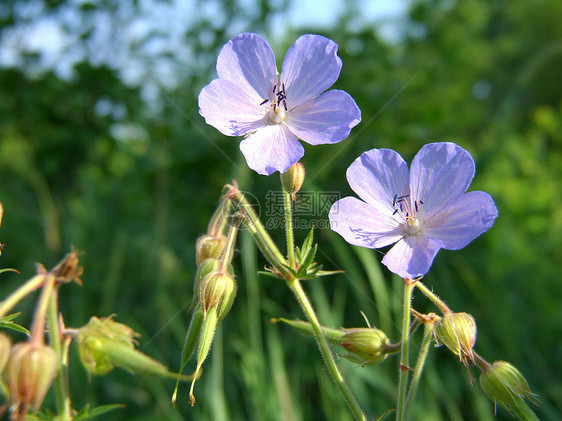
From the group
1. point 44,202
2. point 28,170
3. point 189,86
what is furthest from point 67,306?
point 189,86

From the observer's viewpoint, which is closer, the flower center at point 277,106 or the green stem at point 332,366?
the green stem at point 332,366

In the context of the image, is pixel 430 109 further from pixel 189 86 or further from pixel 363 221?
pixel 363 221

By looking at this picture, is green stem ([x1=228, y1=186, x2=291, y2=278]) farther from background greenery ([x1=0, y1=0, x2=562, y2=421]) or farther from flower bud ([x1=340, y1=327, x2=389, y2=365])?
background greenery ([x1=0, y1=0, x2=562, y2=421])

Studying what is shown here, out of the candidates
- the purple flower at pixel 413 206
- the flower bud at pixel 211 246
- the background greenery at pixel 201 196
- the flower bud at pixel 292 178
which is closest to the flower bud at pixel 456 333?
the purple flower at pixel 413 206

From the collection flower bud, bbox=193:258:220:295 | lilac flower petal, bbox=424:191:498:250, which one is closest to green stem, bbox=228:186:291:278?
flower bud, bbox=193:258:220:295

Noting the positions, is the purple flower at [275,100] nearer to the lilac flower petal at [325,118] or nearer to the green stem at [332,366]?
the lilac flower petal at [325,118]
